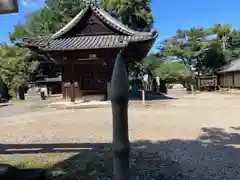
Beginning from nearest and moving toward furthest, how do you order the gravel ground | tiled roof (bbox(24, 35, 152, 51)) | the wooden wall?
the gravel ground < tiled roof (bbox(24, 35, 152, 51)) < the wooden wall

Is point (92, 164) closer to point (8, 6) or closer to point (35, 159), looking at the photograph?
point (35, 159)

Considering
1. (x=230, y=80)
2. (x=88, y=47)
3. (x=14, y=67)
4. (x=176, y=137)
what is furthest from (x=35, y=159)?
Answer: (x=230, y=80)

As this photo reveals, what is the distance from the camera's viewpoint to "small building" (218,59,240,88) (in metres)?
27.8

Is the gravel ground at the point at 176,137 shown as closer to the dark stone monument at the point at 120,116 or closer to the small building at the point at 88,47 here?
the dark stone monument at the point at 120,116

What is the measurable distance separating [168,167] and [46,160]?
2314mm

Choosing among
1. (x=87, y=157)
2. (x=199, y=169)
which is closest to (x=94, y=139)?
(x=87, y=157)

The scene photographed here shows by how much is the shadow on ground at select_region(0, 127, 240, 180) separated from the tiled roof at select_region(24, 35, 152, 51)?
9.31 m

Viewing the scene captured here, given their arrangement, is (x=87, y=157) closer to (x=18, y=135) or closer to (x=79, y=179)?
(x=79, y=179)

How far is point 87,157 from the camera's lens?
195 inches

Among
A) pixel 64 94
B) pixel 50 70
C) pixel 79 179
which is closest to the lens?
pixel 79 179

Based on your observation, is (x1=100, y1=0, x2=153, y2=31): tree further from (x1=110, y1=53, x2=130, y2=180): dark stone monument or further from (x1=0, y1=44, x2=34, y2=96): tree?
(x1=110, y1=53, x2=130, y2=180): dark stone monument

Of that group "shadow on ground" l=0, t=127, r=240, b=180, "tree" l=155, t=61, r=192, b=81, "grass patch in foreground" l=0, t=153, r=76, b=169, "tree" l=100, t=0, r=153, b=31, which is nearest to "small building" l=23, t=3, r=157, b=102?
"shadow on ground" l=0, t=127, r=240, b=180

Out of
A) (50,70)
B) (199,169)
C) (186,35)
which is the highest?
(186,35)

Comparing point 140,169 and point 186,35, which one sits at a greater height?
point 186,35
